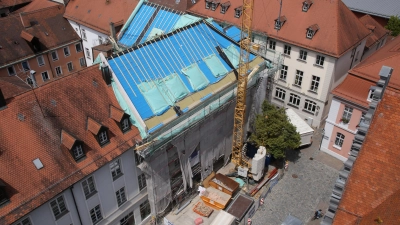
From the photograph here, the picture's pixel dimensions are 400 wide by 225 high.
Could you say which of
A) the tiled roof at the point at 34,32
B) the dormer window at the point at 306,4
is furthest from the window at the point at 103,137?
the dormer window at the point at 306,4

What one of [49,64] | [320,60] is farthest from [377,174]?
[49,64]

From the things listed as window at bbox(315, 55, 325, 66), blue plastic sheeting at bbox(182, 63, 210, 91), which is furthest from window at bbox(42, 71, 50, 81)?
window at bbox(315, 55, 325, 66)

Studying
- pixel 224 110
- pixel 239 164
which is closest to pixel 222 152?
pixel 239 164

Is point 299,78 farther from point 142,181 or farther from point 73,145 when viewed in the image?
point 73,145

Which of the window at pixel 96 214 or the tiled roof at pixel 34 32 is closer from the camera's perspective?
the window at pixel 96 214

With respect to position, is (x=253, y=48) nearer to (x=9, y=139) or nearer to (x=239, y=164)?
(x=239, y=164)

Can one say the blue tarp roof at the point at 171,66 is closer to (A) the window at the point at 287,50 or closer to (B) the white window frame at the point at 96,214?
(B) the white window frame at the point at 96,214
